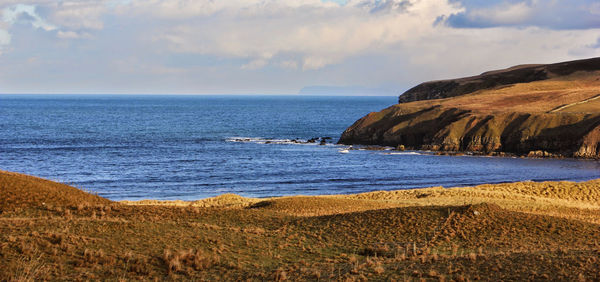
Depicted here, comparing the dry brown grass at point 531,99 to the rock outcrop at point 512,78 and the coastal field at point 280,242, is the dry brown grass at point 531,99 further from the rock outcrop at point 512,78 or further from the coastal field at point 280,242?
the coastal field at point 280,242

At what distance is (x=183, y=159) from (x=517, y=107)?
47150 mm

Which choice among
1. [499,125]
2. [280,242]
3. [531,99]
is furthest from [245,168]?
[531,99]

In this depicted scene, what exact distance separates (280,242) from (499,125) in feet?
186

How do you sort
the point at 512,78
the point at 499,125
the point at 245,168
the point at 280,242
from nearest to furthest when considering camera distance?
the point at 280,242 → the point at 245,168 → the point at 499,125 → the point at 512,78

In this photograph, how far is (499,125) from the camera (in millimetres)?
70062

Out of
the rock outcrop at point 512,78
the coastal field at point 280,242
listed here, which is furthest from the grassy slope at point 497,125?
the coastal field at point 280,242

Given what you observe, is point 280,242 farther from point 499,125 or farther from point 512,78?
point 512,78

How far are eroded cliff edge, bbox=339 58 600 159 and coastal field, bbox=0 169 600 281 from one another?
36807 mm

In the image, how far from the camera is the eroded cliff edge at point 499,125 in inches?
2564

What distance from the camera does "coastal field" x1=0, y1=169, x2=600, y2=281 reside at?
14680 mm

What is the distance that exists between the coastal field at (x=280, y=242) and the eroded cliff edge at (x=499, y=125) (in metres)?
36.8

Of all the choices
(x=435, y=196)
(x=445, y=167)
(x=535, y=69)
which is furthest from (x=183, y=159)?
(x=535, y=69)

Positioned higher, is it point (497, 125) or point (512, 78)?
point (512, 78)

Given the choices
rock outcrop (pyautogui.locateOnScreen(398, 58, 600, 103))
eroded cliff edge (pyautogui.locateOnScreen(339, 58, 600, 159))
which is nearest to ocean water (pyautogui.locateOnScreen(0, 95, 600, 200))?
eroded cliff edge (pyautogui.locateOnScreen(339, 58, 600, 159))
